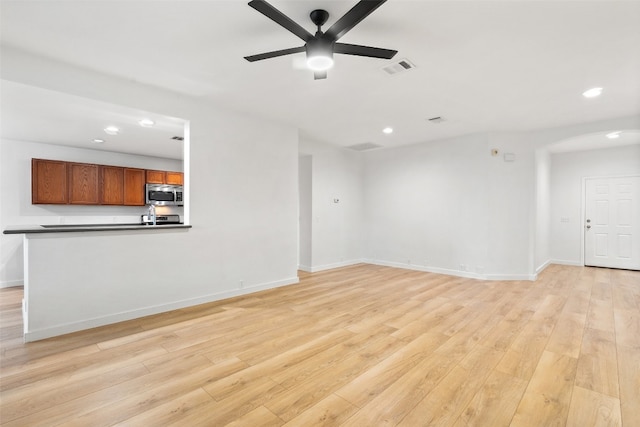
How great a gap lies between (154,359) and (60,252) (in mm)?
1588

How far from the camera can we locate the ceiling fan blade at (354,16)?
5.62 ft

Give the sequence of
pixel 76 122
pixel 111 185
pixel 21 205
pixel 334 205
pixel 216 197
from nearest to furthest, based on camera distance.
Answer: pixel 216 197, pixel 76 122, pixel 21 205, pixel 111 185, pixel 334 205

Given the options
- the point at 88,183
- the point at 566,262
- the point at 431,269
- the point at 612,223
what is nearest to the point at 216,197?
the point at 88,183

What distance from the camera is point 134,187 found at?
6.39 metres

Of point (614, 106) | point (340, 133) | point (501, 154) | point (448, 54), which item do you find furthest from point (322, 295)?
point (614, 106)

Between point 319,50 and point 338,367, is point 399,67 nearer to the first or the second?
point 319,50

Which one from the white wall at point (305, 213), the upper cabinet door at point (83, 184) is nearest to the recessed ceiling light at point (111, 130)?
the upper cabinet door at point (83, 184)

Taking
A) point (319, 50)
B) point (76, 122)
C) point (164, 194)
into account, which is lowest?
point (164, 194)

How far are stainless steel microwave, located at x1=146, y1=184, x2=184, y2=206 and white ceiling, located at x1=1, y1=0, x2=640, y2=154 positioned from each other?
2.91 metres

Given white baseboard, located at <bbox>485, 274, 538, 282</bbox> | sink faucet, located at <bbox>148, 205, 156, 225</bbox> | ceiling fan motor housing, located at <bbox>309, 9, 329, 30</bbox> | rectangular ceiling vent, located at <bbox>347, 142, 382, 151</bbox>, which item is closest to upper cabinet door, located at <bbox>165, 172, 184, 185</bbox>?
sink faucet, located at <bbox>148, 205, 156, 225</bbox>

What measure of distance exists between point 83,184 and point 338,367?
244 inches

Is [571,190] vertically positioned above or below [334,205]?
above

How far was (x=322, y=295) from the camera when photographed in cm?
433

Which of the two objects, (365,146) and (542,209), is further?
(365,146)
